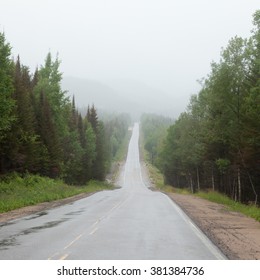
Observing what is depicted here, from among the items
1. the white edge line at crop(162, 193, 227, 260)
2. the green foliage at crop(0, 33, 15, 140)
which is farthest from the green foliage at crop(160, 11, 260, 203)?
the green foliage at crop(0, 33, 15, 140)

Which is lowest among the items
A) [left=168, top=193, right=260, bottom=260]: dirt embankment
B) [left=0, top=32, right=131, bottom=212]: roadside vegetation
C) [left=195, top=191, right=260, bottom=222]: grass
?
[left=195, top=191, right=260, bottom=222]: grass

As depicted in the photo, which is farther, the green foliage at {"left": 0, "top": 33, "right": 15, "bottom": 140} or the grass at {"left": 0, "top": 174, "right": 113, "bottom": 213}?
the green foliage at {"left": 0, "top": 33, "right": 15, "bottom": 140}

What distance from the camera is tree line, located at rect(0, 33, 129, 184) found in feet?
104

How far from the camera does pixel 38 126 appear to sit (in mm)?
52375

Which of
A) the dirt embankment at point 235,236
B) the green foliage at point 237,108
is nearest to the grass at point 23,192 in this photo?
the dirt embankment at point 235,236

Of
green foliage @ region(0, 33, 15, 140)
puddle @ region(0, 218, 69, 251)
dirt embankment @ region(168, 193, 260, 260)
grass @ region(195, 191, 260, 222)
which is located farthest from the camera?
green foliage @ region(0, 33, 15, 140)

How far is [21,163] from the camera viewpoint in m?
41.5

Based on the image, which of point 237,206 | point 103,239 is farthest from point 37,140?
point 103,239

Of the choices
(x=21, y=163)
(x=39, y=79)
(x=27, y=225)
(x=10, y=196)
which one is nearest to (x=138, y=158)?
(x=39, y=79)

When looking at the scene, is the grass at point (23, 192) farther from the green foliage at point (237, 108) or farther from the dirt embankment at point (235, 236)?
the green foliage at point (237, 108)

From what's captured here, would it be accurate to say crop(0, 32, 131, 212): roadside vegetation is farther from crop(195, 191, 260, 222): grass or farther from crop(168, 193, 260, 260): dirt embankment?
crop(195, 191, 260, 222): grass

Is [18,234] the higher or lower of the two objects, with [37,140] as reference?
lower

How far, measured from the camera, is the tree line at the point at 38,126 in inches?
1242

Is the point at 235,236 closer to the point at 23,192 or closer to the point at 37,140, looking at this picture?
the point at 23,192
